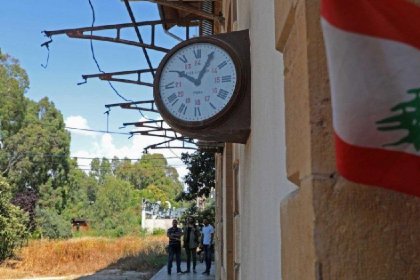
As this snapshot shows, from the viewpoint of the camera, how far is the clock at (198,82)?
3.11 m

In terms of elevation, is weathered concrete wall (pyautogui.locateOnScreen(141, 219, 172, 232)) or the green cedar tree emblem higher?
the green cedar tree emblem

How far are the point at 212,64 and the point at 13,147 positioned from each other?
139ft

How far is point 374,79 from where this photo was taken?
1.02 meters

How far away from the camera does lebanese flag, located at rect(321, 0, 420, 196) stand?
39.8 inches

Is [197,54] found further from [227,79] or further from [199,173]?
[199,173]

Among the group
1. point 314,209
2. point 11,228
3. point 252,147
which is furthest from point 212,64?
point 11,228

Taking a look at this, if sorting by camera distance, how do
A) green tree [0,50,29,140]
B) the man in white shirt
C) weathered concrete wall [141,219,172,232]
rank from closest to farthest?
the man in white shirt, green tree [0,50,29,140], weathered concrete wall [141,219,172,232]

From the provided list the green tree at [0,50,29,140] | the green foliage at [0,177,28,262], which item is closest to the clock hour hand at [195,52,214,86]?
the green foliage at [0,177,28,262]

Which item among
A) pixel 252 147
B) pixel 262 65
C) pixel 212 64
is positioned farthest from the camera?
pixel 212 64

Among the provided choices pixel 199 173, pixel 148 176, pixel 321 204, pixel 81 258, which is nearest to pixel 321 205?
pixel 321 204

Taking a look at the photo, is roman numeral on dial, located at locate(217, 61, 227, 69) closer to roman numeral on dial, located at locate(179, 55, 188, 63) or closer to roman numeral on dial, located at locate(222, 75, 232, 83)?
roman numeral on dial, located at locate(222, 75, 232, 83)

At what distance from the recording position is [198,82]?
3246 millimetres

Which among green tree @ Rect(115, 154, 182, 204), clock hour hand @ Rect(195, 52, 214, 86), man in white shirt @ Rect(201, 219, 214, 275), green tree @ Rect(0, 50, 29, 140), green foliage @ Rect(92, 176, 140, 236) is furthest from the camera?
green tree @ Rect(115, 154, 182, 204)

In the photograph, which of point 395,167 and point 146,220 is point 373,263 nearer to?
point 395,167
